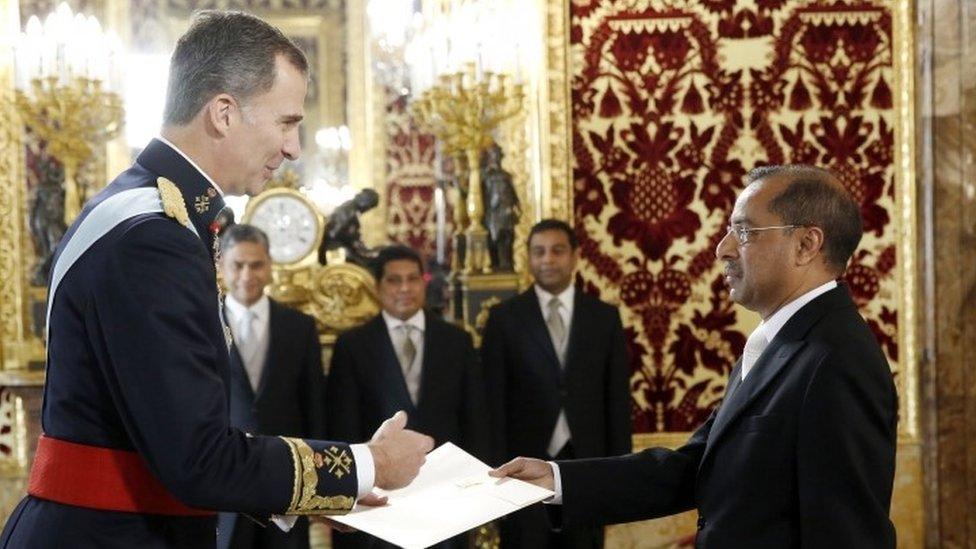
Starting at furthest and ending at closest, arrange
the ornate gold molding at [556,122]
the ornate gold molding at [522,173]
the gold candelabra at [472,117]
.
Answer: the ornate gold molding at [522,173], the ornate gold molding at [556,122], the gold candelabra at [472,117]

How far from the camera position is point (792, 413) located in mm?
2520

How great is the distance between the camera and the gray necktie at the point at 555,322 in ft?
17.0

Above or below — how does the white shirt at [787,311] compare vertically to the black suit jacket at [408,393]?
above

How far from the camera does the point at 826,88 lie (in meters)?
5.73

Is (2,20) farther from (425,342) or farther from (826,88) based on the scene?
(826,88)

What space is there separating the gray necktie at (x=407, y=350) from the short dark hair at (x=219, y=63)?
9.58ft

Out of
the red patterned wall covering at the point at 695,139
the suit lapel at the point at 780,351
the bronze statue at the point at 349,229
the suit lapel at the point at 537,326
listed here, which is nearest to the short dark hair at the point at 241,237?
the bronze statue at the point at 349,229

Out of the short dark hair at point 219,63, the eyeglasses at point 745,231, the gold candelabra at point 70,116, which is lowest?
the eyeglasses at point 745,231

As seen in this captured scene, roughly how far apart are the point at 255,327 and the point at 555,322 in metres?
1.13

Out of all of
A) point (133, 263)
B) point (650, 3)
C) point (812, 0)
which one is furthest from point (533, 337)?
point (133, 263)

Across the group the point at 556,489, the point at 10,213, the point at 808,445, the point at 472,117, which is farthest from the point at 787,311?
the point at 10,213

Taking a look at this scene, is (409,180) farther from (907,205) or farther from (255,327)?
(907,205)

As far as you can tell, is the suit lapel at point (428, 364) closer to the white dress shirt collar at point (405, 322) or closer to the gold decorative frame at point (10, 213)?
the white dress shirt collar at point (405, 322)

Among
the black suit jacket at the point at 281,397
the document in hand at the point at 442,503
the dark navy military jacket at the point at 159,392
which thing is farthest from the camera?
the black suit jacket at the point at 281,397
